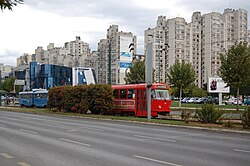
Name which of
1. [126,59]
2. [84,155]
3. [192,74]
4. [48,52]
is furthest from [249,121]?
[48,52]

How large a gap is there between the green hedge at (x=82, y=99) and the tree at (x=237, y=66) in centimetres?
1255

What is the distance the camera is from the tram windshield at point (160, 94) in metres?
32.1

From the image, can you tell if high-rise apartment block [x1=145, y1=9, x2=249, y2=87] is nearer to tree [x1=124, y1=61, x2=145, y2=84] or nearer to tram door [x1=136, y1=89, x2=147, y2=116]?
tree [x1=124, y1=61, x2=145, y2=84]

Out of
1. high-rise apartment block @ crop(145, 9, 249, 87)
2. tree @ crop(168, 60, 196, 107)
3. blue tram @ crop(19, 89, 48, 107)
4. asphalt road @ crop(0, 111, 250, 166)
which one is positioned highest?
high-rise apartment block @ crop(145, 9, 249, 87)

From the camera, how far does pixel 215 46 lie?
10781 centimetres

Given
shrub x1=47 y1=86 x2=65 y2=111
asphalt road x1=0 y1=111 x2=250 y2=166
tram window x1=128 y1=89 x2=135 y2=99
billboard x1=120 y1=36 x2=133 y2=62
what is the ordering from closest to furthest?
1. asphalt road x1=0 y1=111 x2=250 y2=166
2. tram window x1=128 y1=89 x2=135 y2=99
3. billboard x1=120 y1=36 x2=133 y2=62
4. shrub x1=47 y1=86 x2=65 y2=111

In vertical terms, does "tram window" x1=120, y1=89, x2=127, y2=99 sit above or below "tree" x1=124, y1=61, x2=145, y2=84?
below

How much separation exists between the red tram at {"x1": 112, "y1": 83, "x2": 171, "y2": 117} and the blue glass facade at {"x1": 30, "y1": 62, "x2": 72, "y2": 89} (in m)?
67.3

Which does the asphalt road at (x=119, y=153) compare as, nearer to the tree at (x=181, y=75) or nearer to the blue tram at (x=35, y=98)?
the tree at (x=181, y=75)

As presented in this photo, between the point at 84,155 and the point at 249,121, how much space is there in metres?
12.1

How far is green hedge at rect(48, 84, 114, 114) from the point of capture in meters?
35.5

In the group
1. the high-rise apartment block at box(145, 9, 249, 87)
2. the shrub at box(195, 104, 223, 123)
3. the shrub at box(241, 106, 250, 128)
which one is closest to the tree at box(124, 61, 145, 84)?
the shrub at box(195, 104, 223, 123)

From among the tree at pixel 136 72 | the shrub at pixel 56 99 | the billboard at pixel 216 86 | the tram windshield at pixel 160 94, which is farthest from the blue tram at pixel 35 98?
the tram windshield at pixel 160 94

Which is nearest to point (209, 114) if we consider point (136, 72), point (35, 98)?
point (136, 72)
